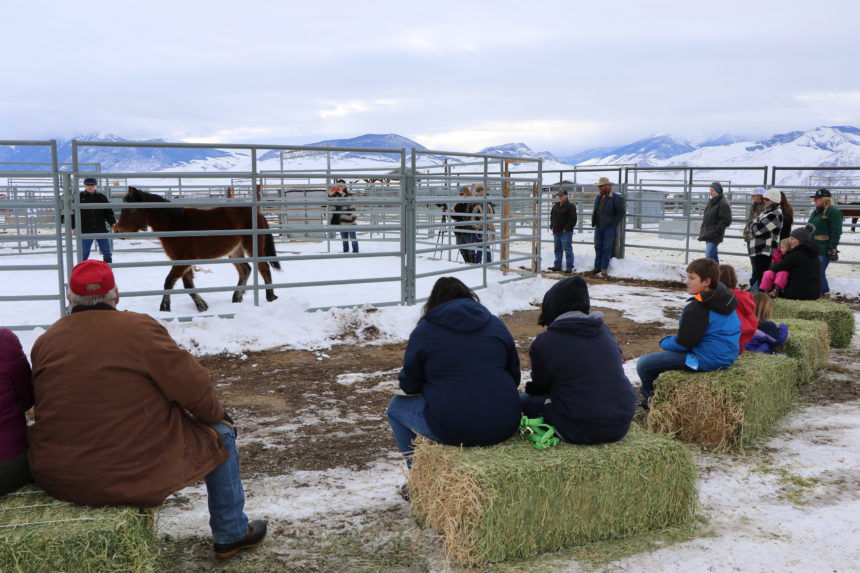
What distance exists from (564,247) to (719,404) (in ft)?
30.3

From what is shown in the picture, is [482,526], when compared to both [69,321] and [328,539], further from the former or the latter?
[69,321]

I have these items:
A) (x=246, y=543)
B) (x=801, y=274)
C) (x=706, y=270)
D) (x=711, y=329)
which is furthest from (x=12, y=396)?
(x=801, y=274)

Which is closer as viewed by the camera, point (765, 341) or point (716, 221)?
point (765, 341)

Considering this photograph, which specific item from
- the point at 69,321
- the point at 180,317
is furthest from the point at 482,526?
the point at 180,317

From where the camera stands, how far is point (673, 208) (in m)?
29.8

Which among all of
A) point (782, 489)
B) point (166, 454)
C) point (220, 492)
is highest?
point (166, 454)

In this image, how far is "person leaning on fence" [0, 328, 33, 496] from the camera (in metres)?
2.63

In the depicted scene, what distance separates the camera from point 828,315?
24.1 feet

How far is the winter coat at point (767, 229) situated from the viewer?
909cm

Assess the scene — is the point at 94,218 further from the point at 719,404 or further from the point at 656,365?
the point at 719,404

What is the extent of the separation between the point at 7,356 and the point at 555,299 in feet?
7.77

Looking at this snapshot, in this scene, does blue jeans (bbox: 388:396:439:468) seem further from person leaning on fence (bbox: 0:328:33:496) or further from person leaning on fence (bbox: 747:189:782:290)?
person leaning on fence (bbox: 747:189:782:290)

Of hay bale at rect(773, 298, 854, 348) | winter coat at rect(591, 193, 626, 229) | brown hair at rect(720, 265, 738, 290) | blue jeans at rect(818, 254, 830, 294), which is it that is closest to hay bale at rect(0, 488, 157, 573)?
brown hair at rect(720, 265, 738, 290)

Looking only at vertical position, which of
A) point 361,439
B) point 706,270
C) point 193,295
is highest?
point 706,270
